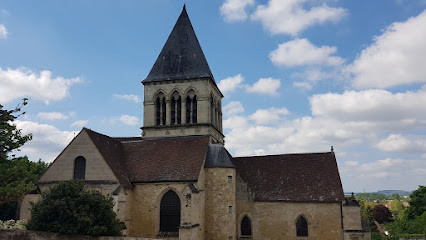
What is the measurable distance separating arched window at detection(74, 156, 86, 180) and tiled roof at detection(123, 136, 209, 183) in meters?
3.53

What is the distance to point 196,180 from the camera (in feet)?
90.4

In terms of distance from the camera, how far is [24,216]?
26891 mm

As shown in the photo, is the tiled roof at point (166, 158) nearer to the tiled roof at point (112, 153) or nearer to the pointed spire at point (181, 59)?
the tiled roof at point (112, 153)

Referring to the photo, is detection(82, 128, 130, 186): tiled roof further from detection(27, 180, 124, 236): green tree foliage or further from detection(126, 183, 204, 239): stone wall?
detection(27, 180, 124, 236): green tree foliage

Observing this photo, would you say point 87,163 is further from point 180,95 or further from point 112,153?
point 180,95

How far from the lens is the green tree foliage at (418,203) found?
5981cm

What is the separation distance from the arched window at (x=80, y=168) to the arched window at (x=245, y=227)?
43.0ft

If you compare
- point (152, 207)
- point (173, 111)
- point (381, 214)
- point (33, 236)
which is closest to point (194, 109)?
point (173, 111)

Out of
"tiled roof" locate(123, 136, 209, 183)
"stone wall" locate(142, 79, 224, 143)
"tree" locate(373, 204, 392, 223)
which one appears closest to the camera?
"tiled roof" locate(123, 136, 209, 183)

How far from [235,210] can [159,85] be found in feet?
44.1

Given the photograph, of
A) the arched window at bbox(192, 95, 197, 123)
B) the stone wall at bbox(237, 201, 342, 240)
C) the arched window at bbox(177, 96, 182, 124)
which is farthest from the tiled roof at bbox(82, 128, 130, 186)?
the stone wall at bbox(237, 201, 342, 240)

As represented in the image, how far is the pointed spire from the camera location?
114 ft

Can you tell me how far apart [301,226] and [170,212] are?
1036 centimetres

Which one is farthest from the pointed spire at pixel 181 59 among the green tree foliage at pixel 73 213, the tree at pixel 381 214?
the tree at pixel 381 214
